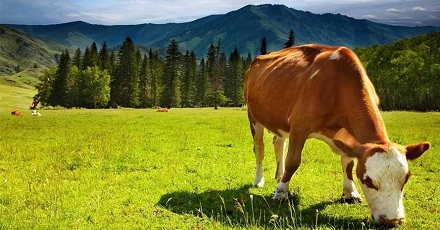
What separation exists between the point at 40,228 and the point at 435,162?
1336 centimetres

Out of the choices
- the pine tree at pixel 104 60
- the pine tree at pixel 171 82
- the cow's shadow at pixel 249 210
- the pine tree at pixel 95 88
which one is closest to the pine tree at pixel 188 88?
the pine tree at pixel 171 82

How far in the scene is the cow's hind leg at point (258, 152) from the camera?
10867 mm

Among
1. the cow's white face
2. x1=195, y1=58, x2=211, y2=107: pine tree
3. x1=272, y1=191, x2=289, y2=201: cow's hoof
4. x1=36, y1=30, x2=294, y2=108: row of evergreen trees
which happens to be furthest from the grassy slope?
the cow's white face

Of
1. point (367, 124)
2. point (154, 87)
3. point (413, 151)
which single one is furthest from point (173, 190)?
point (154, 87)

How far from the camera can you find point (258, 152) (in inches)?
436

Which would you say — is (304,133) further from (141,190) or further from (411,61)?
(411,61)

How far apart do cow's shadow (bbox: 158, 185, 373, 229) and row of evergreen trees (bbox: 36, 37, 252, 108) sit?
263 ft

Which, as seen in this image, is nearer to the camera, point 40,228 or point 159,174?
point 40,228

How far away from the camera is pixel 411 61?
70.9 metres

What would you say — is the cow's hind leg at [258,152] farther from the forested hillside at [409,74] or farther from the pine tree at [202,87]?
the pine tree at [202,87]

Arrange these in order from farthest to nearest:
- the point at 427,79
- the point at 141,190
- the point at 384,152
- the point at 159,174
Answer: the point at 427,79 → the point at 159,174 → the point at 141,190 → the point at 384,152

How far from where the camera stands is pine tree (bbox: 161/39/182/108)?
104 metres

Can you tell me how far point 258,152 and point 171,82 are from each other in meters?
95.4

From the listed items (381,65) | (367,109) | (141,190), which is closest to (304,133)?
(367,109)
